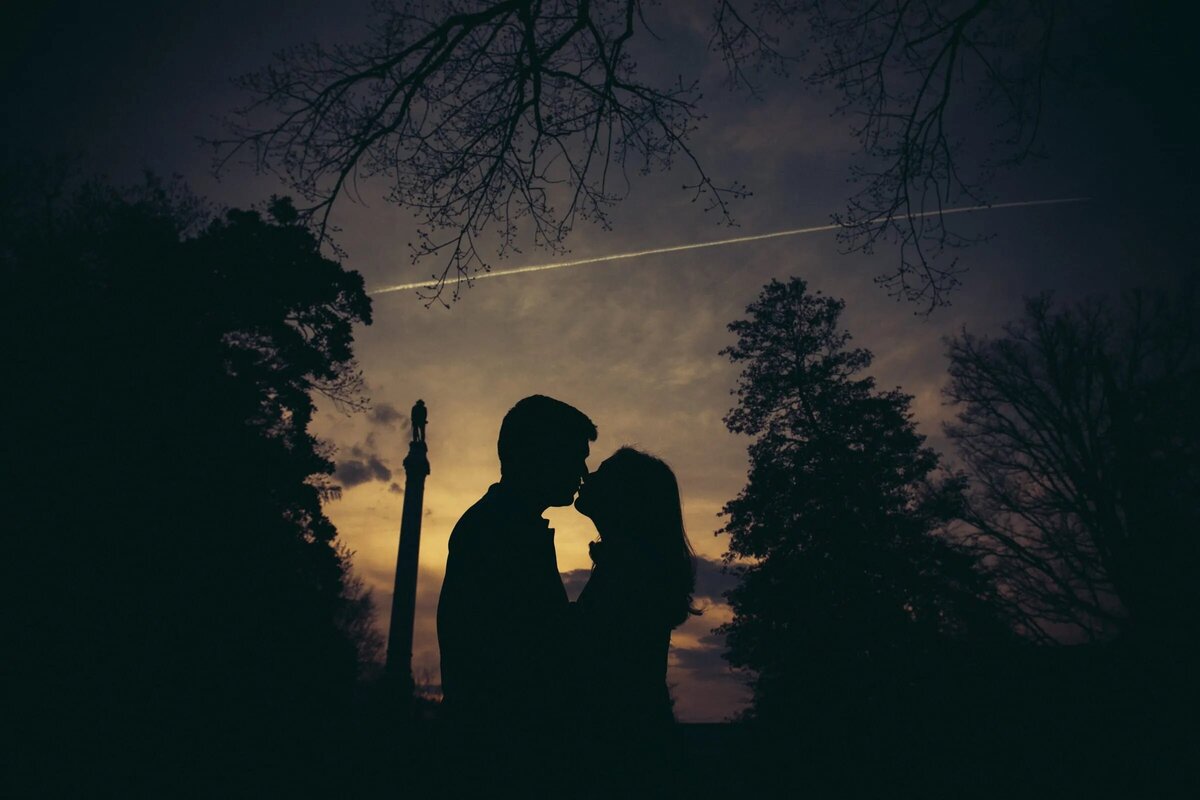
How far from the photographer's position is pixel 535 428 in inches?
98.2

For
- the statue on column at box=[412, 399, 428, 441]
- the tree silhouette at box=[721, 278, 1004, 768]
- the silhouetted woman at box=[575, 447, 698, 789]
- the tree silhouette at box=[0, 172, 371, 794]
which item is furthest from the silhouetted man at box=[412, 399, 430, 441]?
the silhouetted woman at box=[575, 447, 698, 789]

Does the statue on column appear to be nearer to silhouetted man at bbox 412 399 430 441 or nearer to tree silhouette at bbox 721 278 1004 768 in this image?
silhouetted man at bbox 412 399 430 441

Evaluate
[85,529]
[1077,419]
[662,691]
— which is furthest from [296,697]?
[1077,419]

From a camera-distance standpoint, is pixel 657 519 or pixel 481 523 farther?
pixel 657 519

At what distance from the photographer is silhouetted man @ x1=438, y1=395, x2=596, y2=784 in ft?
6.30

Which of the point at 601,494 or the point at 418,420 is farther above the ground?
the point at 418,420

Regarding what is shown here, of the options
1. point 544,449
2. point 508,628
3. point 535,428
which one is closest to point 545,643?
point 508,628

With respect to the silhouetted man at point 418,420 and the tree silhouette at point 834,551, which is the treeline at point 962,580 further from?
the silhouetted man at point 418,420

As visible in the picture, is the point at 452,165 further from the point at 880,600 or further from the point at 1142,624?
the point at 880,600

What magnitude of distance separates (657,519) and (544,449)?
88 centimetres

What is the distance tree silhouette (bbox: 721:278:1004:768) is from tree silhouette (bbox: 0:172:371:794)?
12712mm

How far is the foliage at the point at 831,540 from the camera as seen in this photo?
15031 mm

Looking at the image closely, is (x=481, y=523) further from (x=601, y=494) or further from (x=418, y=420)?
(x=418, y=420)

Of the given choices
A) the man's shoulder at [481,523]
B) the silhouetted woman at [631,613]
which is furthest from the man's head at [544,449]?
the silhouetted woman at [631,613]
